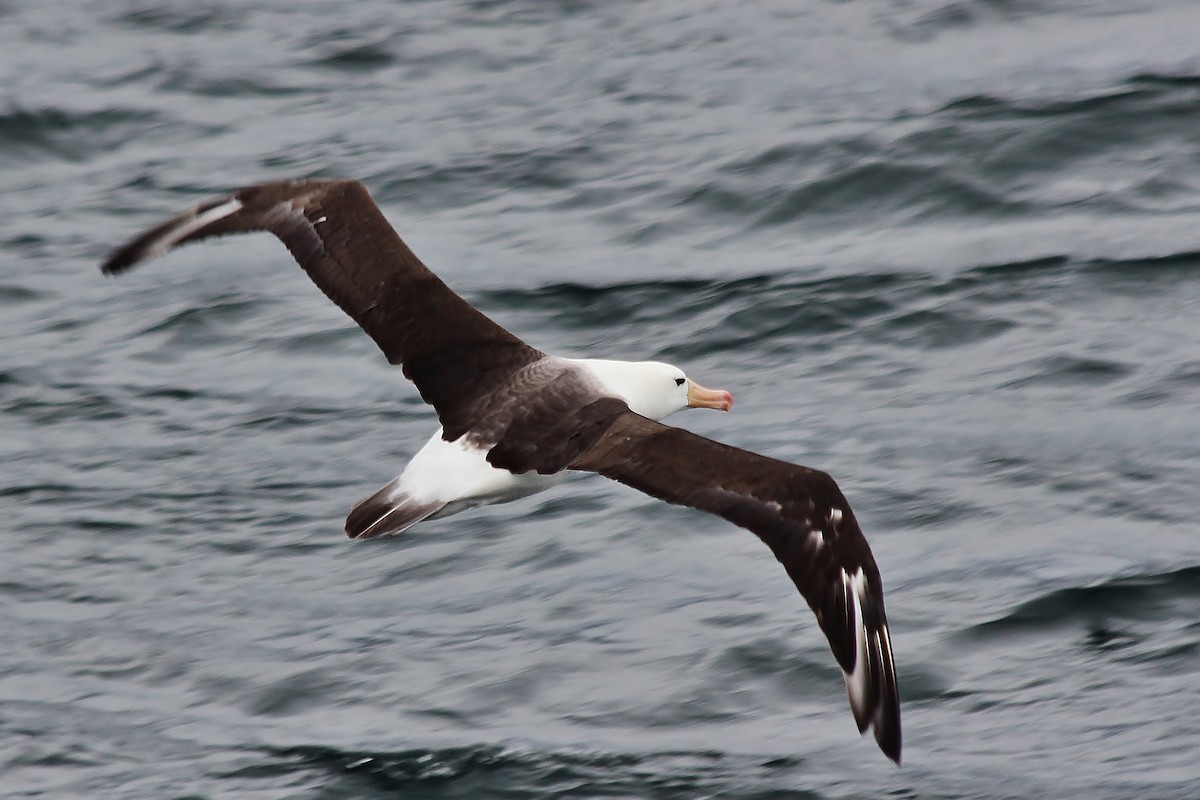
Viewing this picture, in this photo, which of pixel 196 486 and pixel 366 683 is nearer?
pixel 366 683

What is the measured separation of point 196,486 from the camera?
1212cm

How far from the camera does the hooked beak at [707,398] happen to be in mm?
10438

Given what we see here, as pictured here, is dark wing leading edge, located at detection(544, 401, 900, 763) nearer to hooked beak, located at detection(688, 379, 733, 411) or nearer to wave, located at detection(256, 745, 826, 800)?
wave, located at detection(256, 745, 826, 800)

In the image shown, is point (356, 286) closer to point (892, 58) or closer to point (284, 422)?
point (284, 422)

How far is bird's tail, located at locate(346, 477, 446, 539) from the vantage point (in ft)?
31.1

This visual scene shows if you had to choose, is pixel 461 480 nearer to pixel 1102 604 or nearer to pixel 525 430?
pixel 525 430

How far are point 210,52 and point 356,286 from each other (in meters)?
9.38

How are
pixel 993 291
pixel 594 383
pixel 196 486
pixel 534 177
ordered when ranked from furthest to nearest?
1. pixel 534 177
2. pixel 993 291
3. pixel 196 486
4. pixel 594 383

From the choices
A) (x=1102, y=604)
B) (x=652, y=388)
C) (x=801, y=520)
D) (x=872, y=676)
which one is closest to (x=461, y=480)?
(x=652, y=388)

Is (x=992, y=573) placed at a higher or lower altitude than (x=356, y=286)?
lower

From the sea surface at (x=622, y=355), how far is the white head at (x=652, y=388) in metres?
0.85

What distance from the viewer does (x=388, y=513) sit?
952 centimetres

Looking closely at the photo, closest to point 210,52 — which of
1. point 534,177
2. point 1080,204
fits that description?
point 534,177

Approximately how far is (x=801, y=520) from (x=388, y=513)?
1891 mm
